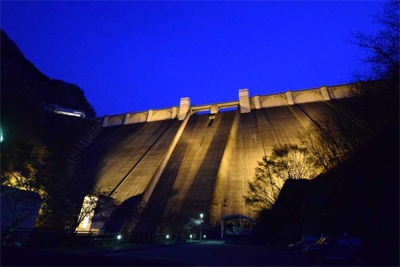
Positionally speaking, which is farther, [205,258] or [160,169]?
[160,169]

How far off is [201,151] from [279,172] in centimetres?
1463

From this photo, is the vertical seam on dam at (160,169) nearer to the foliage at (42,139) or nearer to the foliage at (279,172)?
the foliage at (42,139)

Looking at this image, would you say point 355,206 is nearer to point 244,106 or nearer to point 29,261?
point 29,261

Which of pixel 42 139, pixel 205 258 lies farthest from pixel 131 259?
pixel 42 139

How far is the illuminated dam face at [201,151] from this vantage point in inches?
1123

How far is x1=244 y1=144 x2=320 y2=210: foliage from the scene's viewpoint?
23625mm

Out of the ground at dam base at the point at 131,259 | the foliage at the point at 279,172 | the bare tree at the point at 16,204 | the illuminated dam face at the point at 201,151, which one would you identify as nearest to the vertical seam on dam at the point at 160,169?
the illuminated dam face at the point at 201,151

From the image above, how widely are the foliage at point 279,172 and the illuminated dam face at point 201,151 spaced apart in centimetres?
318

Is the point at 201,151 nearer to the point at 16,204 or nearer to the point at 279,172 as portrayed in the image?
the point at 279,172

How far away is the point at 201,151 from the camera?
117 feet

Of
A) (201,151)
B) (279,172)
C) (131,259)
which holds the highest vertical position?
(201,151)

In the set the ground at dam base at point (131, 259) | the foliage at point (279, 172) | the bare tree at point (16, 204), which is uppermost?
the foliage at point (279, 172)

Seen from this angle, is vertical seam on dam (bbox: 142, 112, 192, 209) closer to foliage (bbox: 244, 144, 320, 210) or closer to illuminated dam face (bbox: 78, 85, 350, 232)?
illuminated dam face (bbox: 78, 85, 350, 232)

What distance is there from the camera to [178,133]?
4222 centimetres
